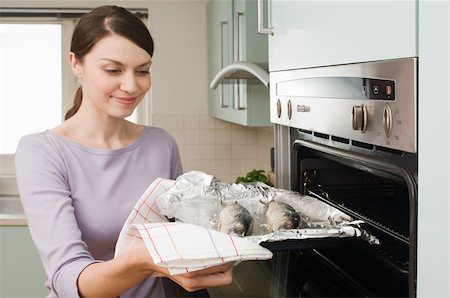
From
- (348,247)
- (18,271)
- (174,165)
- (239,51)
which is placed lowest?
(18,271)

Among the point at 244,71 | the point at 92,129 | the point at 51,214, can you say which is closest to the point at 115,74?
the point at 92,129

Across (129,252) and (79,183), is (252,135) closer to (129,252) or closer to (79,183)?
(79,183)

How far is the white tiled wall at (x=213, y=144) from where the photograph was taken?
3.06 metres

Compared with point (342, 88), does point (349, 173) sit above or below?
below

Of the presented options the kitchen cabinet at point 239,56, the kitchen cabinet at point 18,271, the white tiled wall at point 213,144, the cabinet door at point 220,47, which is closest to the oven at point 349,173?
the kitchen cabinet at point 239,56

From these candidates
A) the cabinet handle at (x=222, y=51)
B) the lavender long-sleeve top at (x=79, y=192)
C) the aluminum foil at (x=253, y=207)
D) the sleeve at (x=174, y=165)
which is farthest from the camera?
the cabinet handle at (x=222, y=51)

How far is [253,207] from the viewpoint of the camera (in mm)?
1049

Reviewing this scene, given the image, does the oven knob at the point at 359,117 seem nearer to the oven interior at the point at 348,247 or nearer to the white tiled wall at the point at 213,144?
the oven interior at the point at 348,247

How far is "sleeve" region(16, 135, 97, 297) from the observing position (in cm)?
100

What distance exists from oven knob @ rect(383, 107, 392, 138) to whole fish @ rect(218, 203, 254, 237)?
0.83ft

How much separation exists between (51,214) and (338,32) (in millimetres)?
547

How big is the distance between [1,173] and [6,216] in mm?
496
